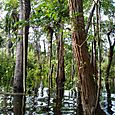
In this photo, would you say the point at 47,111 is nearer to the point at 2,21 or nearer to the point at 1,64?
the point at 1,64

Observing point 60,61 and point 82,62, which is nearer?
point 82,62

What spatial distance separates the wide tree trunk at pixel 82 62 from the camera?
17.9 feet

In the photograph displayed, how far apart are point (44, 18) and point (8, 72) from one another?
13.4 m

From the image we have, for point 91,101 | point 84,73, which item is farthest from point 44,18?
point 91,101

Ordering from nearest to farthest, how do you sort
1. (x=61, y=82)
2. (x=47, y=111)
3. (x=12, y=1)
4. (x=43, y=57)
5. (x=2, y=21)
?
(x=47, y=111)
(x=12, y=1)
(x=61, y=82)
(x=2, y=21)
(x=43, y=57)

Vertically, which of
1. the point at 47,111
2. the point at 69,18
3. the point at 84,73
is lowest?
the point at 47,111

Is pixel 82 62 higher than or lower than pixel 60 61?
lower

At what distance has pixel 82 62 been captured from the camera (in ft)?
18.1

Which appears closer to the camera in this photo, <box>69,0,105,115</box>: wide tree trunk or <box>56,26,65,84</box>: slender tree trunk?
<box>69,0,105,115</box>: wide tree trunk

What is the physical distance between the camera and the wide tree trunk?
5465 millimetres

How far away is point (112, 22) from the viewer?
74.0ft

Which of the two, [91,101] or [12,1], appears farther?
[12,1]

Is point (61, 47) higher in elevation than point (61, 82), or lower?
higher

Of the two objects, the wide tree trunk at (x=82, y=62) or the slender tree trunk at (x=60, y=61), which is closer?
the wide tree trunk at (x=82, y=62)
